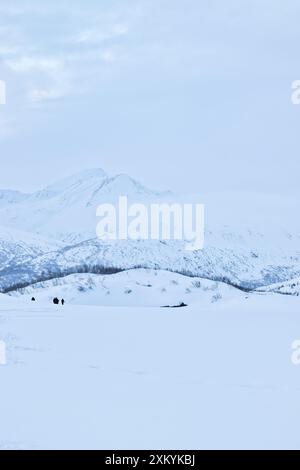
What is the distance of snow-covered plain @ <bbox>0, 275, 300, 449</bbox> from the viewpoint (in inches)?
433

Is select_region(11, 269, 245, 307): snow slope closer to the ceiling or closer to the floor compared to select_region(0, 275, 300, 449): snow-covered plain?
A: closer to the ceiling

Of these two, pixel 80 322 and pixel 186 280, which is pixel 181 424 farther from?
pixel 186 280

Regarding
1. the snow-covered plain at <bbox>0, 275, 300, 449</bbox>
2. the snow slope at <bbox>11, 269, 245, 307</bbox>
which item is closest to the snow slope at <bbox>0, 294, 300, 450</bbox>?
the snow-covered plain at <bbox>0, 275, 300, 449</bbox>

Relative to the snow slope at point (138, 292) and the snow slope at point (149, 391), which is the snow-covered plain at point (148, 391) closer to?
the snow slope at point (149, 391)

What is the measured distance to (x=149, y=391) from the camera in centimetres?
1381

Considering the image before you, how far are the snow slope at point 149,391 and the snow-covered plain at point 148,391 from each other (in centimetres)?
2

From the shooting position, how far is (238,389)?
14.0m

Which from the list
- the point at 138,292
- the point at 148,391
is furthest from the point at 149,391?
the point at 138,292

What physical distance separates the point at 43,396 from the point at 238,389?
416 centimetres

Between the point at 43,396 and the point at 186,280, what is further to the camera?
the point at 186,280

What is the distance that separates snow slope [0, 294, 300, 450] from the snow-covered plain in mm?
19

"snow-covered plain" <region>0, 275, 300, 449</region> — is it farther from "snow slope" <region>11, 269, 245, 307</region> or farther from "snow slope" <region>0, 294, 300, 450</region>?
"snow slope" <region>11, 269, 245, 307</region>
